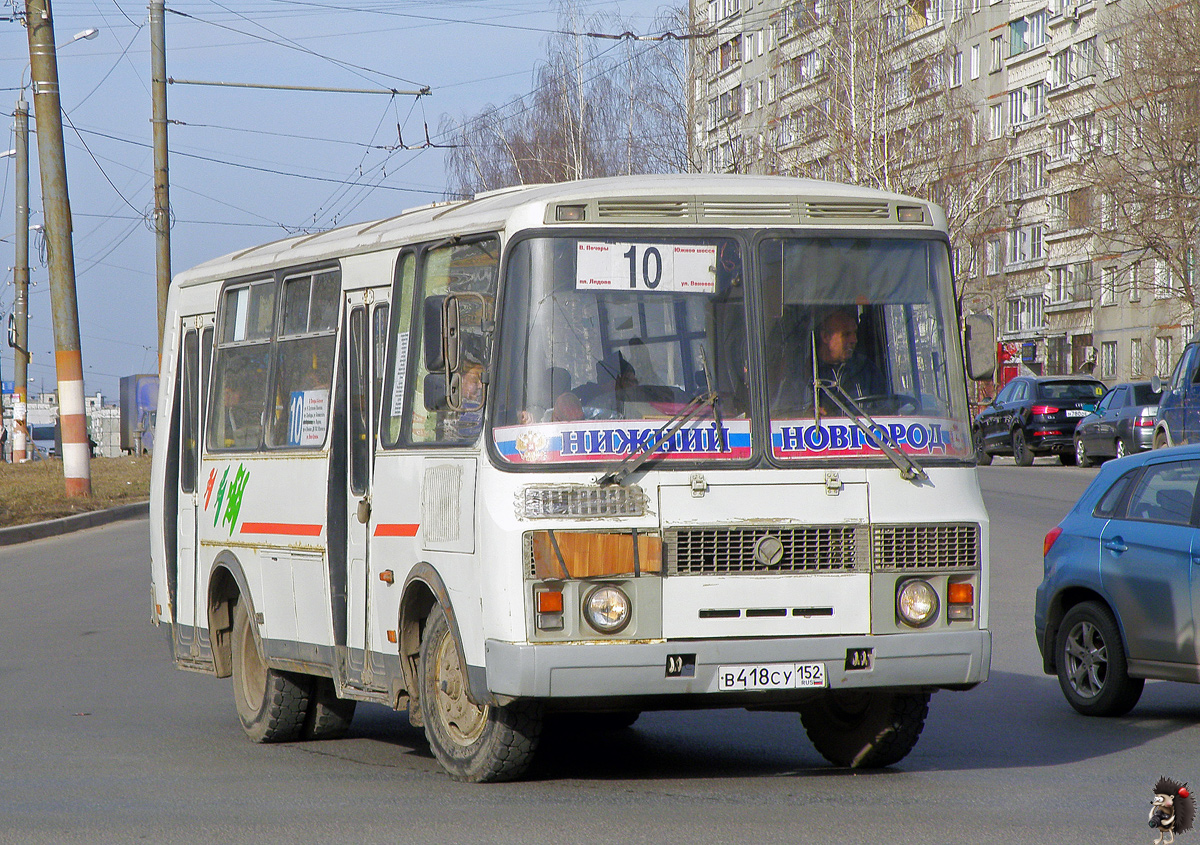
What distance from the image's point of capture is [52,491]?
30031mm

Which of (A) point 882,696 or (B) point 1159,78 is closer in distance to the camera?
(A) point 882,696

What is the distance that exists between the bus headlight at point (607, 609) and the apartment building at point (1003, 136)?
36.3m

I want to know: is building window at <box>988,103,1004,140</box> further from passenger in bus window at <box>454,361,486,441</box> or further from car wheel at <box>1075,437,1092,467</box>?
passenger in bus window at <box>454,361,486,441</box>

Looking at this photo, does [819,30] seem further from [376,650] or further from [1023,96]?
[376,650]

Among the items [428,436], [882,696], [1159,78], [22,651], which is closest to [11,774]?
[428,436]

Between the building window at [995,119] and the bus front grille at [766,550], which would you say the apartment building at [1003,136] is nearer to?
the building window at [995,119]

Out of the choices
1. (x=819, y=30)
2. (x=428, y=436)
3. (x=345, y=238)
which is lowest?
(x=428, y=436)

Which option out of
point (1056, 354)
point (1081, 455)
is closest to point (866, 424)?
point (1081, 455)

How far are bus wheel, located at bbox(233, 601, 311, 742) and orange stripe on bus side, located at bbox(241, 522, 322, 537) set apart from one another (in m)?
0.45

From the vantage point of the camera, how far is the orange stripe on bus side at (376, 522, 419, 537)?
7551mm

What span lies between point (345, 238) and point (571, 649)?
2.84 m

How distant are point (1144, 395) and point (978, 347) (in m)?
25.1

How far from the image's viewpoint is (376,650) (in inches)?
311

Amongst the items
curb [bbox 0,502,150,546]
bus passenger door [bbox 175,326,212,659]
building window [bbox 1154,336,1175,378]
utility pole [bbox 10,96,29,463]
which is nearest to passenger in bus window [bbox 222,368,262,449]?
bus passenger door [bbox 175,326,212,659]
